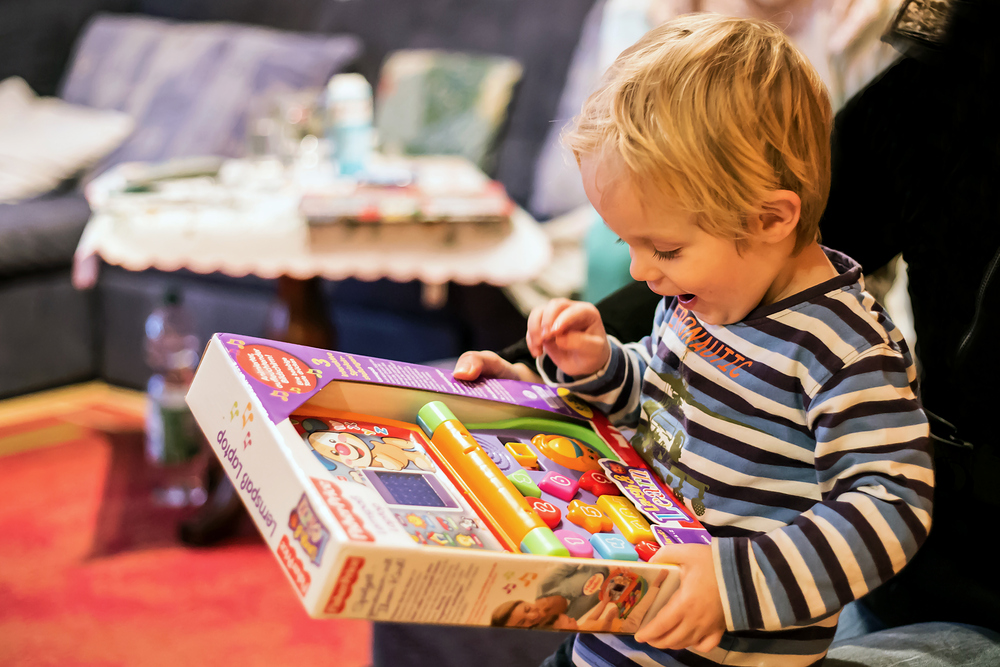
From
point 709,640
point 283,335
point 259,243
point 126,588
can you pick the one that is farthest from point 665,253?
point 126,588

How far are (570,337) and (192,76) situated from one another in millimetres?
2288

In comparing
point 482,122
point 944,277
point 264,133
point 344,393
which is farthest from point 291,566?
point 482,122

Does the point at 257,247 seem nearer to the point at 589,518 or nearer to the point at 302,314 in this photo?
the point at 302,314

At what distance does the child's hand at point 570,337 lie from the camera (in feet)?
2.36

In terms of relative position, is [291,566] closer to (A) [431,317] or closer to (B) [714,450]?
(B) [714,450]

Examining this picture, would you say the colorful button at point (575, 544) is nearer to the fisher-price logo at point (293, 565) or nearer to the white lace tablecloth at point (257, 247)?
the fisher-price logo at point (293, 565)

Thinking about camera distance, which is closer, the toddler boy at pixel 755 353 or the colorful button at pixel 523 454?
the toddler boy at pixel 755 353

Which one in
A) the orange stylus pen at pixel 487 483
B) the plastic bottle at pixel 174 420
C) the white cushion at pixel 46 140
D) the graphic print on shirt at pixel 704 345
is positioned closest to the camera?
the orange stylus pen at pixel 487 483

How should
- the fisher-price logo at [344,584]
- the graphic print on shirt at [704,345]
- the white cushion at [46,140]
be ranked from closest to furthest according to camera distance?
1. the fisher-price logo at [344,584]
2. the graphic print on shirt at [704,345]
3. the white cushion at [46,140]

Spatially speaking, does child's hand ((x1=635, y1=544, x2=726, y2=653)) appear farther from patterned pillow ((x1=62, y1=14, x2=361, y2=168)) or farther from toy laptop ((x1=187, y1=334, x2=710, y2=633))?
patterned pillow ((x1=62, y1=14, x2=361, y2=168))

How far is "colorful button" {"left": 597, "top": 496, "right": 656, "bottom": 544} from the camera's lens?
0.57 m

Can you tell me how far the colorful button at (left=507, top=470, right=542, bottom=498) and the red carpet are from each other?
2.98 feet

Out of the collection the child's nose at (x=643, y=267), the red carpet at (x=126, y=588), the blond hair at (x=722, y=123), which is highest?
the blond hair at (x=722, y=123)

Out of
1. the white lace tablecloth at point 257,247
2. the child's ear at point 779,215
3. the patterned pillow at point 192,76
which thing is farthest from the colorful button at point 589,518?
the patterned pillow at point 192,76
